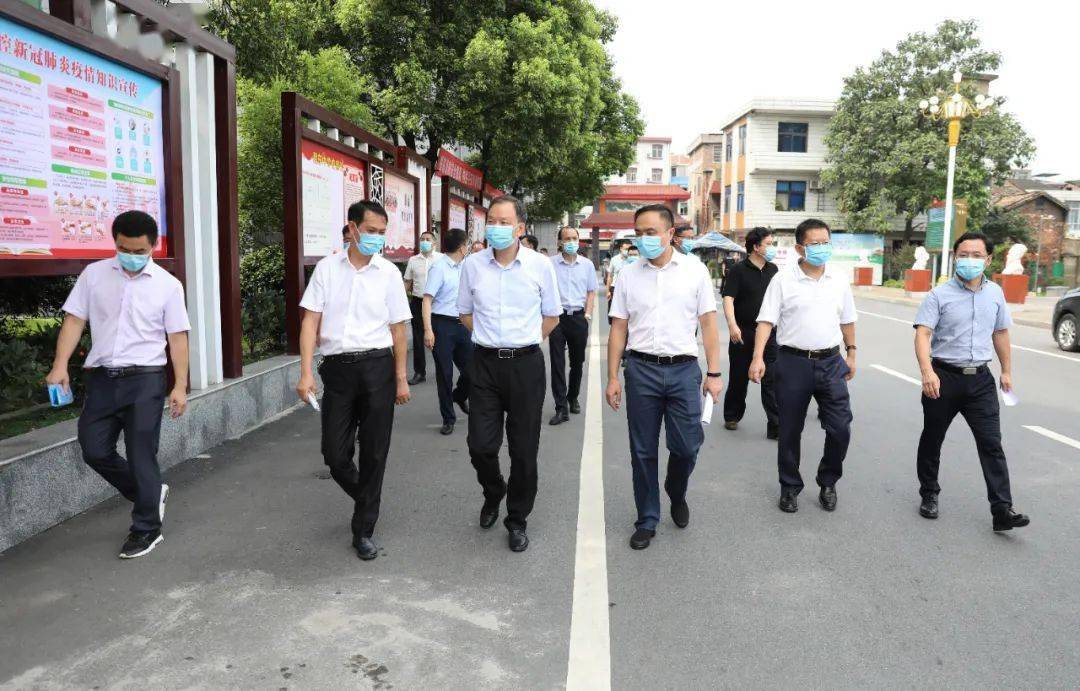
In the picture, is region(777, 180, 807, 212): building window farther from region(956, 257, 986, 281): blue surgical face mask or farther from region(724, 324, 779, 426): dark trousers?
region(956, 257, 986, 281): blue surgical face mask

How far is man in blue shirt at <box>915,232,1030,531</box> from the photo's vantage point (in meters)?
4.77

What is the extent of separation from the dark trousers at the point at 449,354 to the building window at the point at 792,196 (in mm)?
42033

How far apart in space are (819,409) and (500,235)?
2.25 meters

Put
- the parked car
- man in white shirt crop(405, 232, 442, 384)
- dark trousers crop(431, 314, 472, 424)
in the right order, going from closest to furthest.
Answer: dark trousers crop(431, 314, 472, 424), man in white shirt crop(405, 232, 442, 384), the parked car

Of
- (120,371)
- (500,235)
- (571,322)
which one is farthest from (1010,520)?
(120,371)

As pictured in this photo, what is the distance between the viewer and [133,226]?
4141mm

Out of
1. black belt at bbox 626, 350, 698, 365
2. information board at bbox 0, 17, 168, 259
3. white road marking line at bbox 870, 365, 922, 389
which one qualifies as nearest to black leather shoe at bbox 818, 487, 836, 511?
black belt at bbox 626, 350, 698, 365

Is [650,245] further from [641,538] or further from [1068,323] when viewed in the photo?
[1068,323]

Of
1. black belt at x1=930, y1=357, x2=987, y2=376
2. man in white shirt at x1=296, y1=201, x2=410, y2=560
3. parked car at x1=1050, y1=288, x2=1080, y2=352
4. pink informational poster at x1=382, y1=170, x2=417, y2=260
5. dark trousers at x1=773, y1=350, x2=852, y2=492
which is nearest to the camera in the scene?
man in white shirt at x1=296, y1=201, x2=410, y2=560

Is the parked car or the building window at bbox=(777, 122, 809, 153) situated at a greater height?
the building window at bbox=(777, 122, 809, 153)

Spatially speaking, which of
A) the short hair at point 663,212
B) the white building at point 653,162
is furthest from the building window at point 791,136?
the white building at point 653,162

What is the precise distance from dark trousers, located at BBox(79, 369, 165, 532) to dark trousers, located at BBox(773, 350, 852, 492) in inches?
140

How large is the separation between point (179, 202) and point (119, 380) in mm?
2499

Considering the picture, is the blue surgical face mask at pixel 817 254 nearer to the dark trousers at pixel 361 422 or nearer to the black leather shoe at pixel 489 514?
the black leather shoe at pixel 489 514
